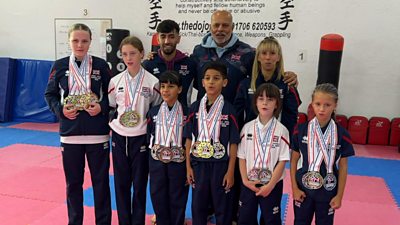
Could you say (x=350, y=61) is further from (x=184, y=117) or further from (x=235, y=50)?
(x=184, y=117)

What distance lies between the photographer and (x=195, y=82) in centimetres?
352

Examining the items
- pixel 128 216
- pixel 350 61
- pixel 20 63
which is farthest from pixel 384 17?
pixel 20 63

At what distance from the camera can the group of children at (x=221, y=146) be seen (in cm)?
269

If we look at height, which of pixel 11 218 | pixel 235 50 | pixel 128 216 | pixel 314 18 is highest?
pixel 314 18

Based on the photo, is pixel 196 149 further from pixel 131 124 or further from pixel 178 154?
pixel 131 124

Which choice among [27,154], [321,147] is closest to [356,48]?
[321,147]

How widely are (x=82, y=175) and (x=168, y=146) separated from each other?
83 centimetres

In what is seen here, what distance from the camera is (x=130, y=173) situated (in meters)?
3.21

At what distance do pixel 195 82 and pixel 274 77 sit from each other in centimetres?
81

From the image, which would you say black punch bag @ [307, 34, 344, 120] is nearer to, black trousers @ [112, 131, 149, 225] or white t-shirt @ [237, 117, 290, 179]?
white t-shirt @ [237, 117, 290, 179]

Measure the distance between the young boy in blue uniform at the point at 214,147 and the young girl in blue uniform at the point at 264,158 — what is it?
11cm

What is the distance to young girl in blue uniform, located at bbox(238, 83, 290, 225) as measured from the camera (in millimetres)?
2799

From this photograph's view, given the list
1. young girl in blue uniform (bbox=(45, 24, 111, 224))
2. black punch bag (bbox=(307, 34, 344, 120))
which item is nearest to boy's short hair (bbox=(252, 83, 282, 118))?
young girl in blue uniform (bbox=(45, 24, 111, 224))

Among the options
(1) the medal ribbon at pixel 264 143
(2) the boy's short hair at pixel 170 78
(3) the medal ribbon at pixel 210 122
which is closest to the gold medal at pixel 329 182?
(1) the medal ribbon at pixel 264 143
